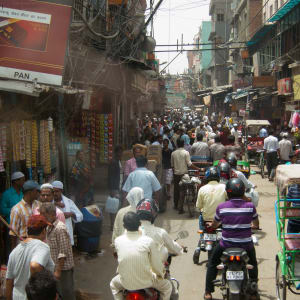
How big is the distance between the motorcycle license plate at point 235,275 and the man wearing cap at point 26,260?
2.02 m

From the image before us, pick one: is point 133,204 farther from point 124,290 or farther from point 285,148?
point 285,148

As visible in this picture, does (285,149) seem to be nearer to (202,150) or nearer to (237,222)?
(202,150)

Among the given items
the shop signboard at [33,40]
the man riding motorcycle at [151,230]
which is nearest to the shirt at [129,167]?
the shop signboard at [33,40]

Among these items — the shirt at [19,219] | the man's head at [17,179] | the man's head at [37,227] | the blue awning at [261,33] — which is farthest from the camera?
the blue awning at [261,33]

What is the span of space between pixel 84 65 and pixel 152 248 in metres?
9.15

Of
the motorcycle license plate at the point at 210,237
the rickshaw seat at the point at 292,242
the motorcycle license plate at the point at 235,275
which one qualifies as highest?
the rickshaw seat at the point at 292,242

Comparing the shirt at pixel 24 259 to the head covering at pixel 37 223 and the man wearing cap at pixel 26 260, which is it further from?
the head covering at pixel 37 223

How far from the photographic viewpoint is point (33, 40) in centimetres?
767

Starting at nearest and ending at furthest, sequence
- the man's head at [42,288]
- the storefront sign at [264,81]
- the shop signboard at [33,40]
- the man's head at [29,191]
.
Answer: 1. the man's head at [42,288]
2. the man's head at [29,191]
3. the shop signboard at [33,40]
4. the storefront sign at [264,81]

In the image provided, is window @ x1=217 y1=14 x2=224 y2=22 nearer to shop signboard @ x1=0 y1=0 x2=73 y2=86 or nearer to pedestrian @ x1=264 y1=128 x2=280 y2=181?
pedestrian @ x1=264 y1=128 x2=280 y2=181

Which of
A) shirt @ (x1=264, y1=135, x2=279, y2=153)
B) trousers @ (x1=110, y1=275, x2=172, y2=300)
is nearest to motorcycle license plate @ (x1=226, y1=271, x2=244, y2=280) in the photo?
trousers @ (x1=110, y1=275, x2=172, y2=300)

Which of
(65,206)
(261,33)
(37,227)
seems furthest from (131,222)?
(261,33)

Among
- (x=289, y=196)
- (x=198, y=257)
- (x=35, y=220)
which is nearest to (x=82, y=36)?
(x=198, y=257)

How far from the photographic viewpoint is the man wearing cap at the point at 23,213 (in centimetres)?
548
